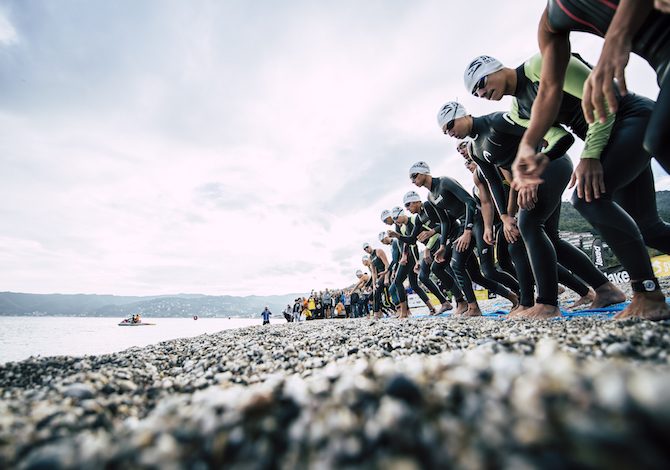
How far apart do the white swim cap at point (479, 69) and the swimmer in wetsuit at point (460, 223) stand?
2.67 metres

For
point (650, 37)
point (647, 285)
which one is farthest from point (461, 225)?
point (650, 37)

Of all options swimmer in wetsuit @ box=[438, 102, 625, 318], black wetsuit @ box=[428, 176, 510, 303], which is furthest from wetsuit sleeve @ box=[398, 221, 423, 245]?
swimmer in wetsuit @ box=[438, 102, 625, 318]

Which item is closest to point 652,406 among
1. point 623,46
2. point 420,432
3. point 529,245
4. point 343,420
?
point 420,432

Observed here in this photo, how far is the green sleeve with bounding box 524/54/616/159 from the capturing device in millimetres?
2588

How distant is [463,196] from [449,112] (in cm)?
188

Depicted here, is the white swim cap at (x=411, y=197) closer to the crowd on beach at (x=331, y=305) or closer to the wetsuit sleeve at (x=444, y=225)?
the wetsuit sleeve at (x=444, y=225)

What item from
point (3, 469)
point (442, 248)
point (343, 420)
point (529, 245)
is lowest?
point (3, 469)

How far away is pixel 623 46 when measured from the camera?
6.05 ft

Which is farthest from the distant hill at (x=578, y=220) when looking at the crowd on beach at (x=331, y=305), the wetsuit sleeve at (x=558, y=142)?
the wetsuit sleeve at (x=558, y=142)

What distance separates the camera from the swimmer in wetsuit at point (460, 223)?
6.07 metres

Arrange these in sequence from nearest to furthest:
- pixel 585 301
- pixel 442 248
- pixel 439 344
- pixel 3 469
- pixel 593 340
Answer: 1. pixel 3 469
2. pixel 593 340
3. pixel 439 344
4. pixel 585 301
5. pixel 442 248

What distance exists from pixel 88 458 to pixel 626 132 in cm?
370

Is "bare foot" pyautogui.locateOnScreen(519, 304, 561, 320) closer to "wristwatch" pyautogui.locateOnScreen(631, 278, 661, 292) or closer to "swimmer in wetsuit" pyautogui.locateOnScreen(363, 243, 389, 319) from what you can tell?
"wristwatch" pyautogui.locateOnScreen(631, 278, 661, 292)

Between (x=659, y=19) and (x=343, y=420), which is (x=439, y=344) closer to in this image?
(x=343, y=420)
